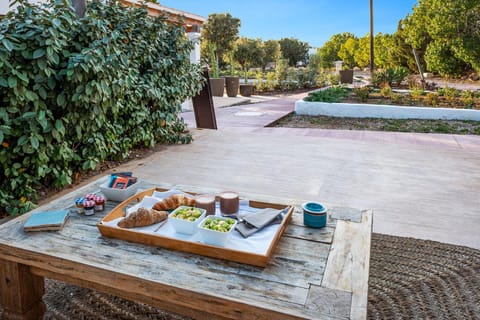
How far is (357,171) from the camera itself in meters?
4.26

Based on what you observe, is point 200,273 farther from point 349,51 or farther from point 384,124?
point 349,51

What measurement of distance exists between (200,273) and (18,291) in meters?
0.89

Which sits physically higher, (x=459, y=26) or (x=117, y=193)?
(x=459, y=26)

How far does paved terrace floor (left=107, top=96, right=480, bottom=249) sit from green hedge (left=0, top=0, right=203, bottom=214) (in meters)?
0.80

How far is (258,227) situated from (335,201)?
6.21 ft

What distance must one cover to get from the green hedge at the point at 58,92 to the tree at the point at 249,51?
13.6 metres

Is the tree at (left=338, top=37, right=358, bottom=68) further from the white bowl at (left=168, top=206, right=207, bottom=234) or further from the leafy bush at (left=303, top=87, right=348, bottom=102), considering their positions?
the white bowl at (left=168, top=206, right=207, bottom=234)

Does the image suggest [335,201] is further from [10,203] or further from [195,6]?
[195,6]

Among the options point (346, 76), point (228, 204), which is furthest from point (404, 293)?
point (346, 76)

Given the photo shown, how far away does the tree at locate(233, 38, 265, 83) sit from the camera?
691 inches

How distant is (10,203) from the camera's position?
2.97 m

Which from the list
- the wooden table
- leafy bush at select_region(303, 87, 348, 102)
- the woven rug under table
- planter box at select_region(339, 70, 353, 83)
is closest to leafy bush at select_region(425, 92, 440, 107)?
leafy bush at select_region(303, 87, 348, 102)

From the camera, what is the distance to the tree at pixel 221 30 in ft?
48.0

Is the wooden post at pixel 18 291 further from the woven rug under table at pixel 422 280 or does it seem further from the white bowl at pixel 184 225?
the woven rug under table at pixel 422 280
